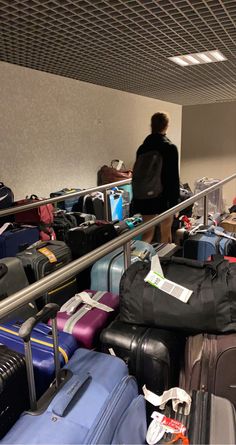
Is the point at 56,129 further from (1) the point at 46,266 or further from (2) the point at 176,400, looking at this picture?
(2) the point at 176,400

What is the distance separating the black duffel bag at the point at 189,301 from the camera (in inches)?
52.9

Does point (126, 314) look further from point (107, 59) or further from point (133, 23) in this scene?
point (107, 59)

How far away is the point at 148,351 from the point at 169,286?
0.27m

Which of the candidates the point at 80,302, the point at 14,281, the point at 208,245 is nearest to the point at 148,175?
the point at 208,245

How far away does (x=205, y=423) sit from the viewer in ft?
3.50

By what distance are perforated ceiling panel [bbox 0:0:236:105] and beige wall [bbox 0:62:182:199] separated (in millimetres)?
266

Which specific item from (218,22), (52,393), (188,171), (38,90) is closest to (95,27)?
(218,22)

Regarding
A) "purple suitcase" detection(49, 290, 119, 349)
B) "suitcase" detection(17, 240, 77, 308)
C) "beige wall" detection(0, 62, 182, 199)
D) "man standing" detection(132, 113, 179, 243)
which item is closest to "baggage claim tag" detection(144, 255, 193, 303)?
"purple suitcase" detection(49, 290, 119, 349)

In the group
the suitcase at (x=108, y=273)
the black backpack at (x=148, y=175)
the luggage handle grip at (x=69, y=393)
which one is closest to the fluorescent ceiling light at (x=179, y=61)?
the black backpack at (x=148, y=175)

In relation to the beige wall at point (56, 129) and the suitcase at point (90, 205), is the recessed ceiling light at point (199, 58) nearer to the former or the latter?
the beige wall at point (56, 129)

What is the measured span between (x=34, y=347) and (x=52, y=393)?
0.88 ft

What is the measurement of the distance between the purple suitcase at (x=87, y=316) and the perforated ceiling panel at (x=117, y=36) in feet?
5.79

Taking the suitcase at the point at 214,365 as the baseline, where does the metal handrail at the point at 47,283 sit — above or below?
above

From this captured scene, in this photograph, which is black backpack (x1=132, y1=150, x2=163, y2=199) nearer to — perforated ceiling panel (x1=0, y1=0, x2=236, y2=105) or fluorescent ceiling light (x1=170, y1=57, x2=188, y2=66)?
perforated ceiling panel (x1=0, y1=0, x2=236, y2=105)
